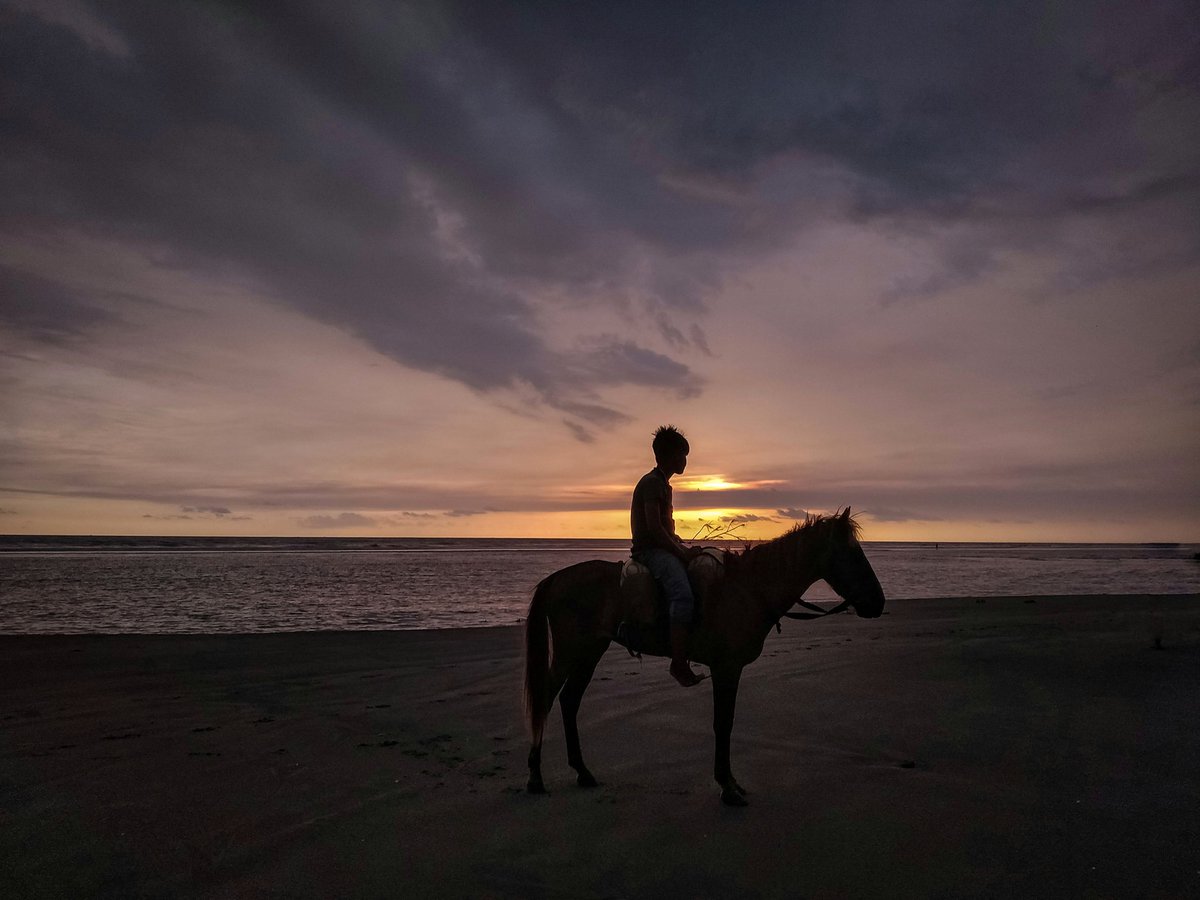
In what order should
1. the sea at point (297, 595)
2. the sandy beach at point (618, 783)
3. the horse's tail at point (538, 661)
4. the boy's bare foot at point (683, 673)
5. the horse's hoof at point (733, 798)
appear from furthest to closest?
1. the sea at point (297, 595)
2. the horse's tail at point (538, 661)
3. the boy's bare foot at point (683, 673)
4. the horse's hoof at point (733, 798)
5. the sandy beach at point (618, 783)

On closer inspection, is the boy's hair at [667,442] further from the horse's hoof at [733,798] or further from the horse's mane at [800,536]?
the horse's hoof at [733,798]

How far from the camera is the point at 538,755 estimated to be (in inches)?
226

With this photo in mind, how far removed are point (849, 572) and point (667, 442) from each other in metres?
1.96

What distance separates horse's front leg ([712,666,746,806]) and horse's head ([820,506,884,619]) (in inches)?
45.2

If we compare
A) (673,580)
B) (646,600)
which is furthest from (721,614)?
(646,600)

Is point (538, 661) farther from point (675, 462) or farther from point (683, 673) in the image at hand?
point (675, 462)

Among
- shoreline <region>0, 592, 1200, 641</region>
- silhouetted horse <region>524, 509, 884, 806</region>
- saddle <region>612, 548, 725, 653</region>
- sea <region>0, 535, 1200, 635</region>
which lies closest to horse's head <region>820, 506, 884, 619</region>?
silhouetted horse <region>524, 509, 884, 806</region>

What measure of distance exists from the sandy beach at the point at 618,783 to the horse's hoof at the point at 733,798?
6.8 inches

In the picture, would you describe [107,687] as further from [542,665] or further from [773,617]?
[773,617]

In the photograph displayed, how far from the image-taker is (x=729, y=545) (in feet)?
22.7

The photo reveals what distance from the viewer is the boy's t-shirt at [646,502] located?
5.98 meters

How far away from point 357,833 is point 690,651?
292 centimetres

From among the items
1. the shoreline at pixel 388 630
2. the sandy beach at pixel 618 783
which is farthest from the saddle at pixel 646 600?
the shoreline at pixel 388 630

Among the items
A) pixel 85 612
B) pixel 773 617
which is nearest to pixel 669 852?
pixel 773 617
